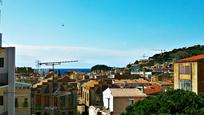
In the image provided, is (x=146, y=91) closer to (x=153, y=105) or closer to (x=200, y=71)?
Result: (x=200, y=71)

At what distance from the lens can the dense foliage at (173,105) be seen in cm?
3142

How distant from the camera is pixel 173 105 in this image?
3181cm

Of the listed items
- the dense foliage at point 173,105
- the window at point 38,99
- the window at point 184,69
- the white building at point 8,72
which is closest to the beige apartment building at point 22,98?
the window at point 38,99

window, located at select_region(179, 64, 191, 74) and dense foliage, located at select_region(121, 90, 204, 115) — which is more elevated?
window, located at select_region(179, 64, 191, 74)

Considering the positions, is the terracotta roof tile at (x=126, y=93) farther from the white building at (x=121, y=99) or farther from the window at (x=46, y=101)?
the window at (x=46, y=101)

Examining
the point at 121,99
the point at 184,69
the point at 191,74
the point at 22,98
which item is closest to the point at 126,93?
the point at 121,99

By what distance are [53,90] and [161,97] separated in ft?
122

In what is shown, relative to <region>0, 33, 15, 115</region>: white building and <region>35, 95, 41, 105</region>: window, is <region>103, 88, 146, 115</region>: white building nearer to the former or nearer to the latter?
<region>35, 95, 41, 105</region>: window

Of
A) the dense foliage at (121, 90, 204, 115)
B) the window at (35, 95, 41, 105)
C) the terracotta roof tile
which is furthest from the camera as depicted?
the window at (35, 95, 41, 105)

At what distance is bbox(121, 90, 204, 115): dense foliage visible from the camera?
3142cm

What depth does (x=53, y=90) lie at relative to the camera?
228ft

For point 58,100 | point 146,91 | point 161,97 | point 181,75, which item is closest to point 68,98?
point 58,100

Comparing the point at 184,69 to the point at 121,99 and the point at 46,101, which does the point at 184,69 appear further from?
the point at 46,101

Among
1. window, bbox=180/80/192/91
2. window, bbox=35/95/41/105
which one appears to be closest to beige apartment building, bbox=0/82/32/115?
window, bbox=35/95/41/105
